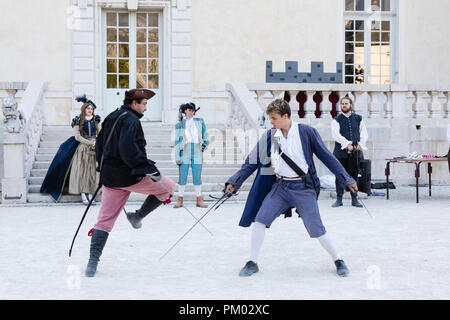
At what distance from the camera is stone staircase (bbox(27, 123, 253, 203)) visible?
11.1 meters

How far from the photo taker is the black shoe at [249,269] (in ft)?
18.0

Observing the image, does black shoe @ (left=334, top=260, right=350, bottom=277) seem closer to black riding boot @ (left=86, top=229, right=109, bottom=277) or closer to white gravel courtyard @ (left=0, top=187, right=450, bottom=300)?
white gravel courtyard @ (left=0, top=187, right=450, bottom=300)

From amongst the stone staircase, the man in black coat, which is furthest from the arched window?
the man in black coat

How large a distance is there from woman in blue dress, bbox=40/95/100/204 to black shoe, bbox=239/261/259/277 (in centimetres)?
560

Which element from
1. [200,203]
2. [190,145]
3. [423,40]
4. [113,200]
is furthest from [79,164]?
[423,40]

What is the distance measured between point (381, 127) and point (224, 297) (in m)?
8.78

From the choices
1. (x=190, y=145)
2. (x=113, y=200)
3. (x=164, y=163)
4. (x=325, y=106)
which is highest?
(x=325, y=106)

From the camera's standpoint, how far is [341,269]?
5.52m

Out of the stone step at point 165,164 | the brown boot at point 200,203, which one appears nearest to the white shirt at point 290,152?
the brown boot at point 200,203

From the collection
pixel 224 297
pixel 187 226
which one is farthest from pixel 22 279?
pixel 187 226

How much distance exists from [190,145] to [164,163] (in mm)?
1801

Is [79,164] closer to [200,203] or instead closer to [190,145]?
[190,145]

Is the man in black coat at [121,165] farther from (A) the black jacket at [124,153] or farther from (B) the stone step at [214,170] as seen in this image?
(B) the stone step at [214,170]

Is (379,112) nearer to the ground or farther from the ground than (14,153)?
farther from the ground
